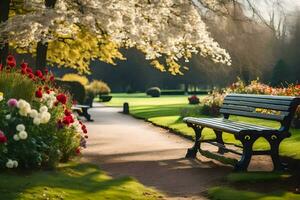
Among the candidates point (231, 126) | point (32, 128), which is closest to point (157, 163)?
point (231, 126)

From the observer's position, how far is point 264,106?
9422 mm

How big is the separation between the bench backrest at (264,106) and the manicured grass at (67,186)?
8.67ft

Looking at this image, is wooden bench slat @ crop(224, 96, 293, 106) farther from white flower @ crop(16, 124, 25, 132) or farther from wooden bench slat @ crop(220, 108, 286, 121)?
white flower @ crop(16, 124, 25, 132)

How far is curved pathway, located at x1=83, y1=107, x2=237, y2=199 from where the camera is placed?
8.18 m

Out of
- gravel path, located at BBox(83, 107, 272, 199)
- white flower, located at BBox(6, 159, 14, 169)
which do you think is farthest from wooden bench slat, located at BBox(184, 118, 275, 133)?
white flower, located at BBox(6, 159, 14, 169)

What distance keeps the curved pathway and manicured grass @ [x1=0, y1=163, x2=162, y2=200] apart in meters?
0.46

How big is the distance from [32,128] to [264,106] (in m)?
4.08

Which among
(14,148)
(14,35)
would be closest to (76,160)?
(14,148)

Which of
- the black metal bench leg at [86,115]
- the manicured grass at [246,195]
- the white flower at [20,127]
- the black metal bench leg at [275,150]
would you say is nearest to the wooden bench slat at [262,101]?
the black metal bench leg at [275,150]

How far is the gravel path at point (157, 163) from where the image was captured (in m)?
8.18

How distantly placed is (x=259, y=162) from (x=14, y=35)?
890 centimetres

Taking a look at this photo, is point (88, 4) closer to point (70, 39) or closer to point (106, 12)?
point (106, 12)

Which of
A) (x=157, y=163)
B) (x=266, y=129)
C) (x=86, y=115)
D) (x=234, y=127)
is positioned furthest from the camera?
(x=86, y=115)

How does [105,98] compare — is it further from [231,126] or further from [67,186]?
[67,186]
